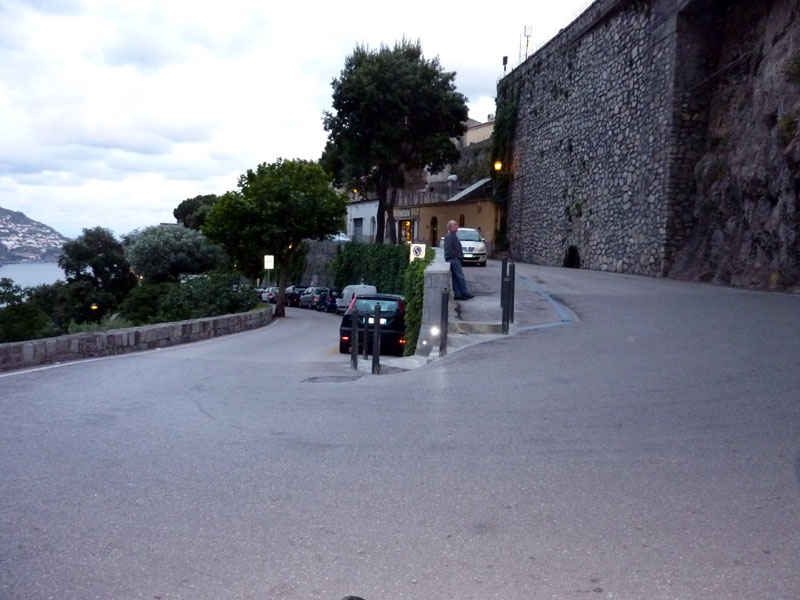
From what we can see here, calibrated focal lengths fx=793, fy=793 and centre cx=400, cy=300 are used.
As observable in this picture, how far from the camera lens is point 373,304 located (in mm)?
21062

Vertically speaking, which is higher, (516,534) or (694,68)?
(694,68)

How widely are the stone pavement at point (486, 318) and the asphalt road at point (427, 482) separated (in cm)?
152

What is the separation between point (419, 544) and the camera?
480 centimetres

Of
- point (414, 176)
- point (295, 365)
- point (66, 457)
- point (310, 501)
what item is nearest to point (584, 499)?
point (310, 501)

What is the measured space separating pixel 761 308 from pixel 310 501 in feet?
40.0

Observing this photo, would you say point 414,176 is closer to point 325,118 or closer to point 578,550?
point 325,118

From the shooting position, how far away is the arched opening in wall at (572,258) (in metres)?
33.7

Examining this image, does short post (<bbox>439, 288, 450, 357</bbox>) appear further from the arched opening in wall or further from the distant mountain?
the distant mountain

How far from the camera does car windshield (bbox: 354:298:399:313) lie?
2047cm

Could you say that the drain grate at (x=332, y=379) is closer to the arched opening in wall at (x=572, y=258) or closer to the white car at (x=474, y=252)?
the white car at (x=474, y=252)

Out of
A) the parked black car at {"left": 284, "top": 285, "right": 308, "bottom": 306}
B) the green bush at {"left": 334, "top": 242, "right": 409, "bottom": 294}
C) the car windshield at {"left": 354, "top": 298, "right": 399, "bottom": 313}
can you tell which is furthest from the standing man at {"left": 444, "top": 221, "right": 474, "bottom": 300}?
the parked black car at {"left": 284, "top": 285, "right": 308, "bottom": 306}

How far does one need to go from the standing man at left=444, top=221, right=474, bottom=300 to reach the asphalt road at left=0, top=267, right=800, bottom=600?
5000 millimetres

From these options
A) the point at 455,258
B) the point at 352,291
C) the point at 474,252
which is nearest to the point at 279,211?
the point at 352,291

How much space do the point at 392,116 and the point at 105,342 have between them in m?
33.2
